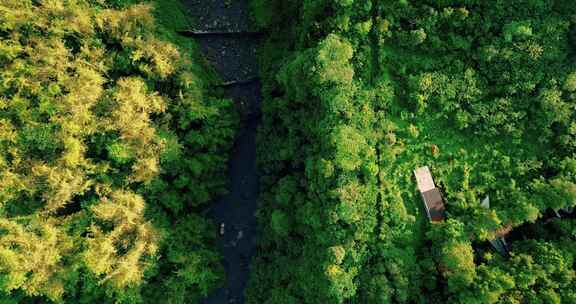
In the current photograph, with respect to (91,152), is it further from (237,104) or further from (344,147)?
(344,147)

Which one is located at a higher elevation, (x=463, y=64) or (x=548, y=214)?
(x=463, y=64)

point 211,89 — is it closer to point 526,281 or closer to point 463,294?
point 463,294

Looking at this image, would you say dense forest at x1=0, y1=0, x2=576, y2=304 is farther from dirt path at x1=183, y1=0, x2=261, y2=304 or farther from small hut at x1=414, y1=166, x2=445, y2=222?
dirt path at x1=183, y1=0, x2=261, y2=304

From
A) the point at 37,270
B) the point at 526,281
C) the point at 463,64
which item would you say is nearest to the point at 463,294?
the point at 526,281

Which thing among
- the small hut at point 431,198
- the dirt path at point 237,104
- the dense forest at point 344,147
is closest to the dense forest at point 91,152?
the dense forest at point 344,147

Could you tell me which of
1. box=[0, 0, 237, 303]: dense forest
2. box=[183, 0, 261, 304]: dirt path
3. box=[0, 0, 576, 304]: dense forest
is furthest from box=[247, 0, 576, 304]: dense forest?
box=[0, 0, 237, 303]: dense forest
